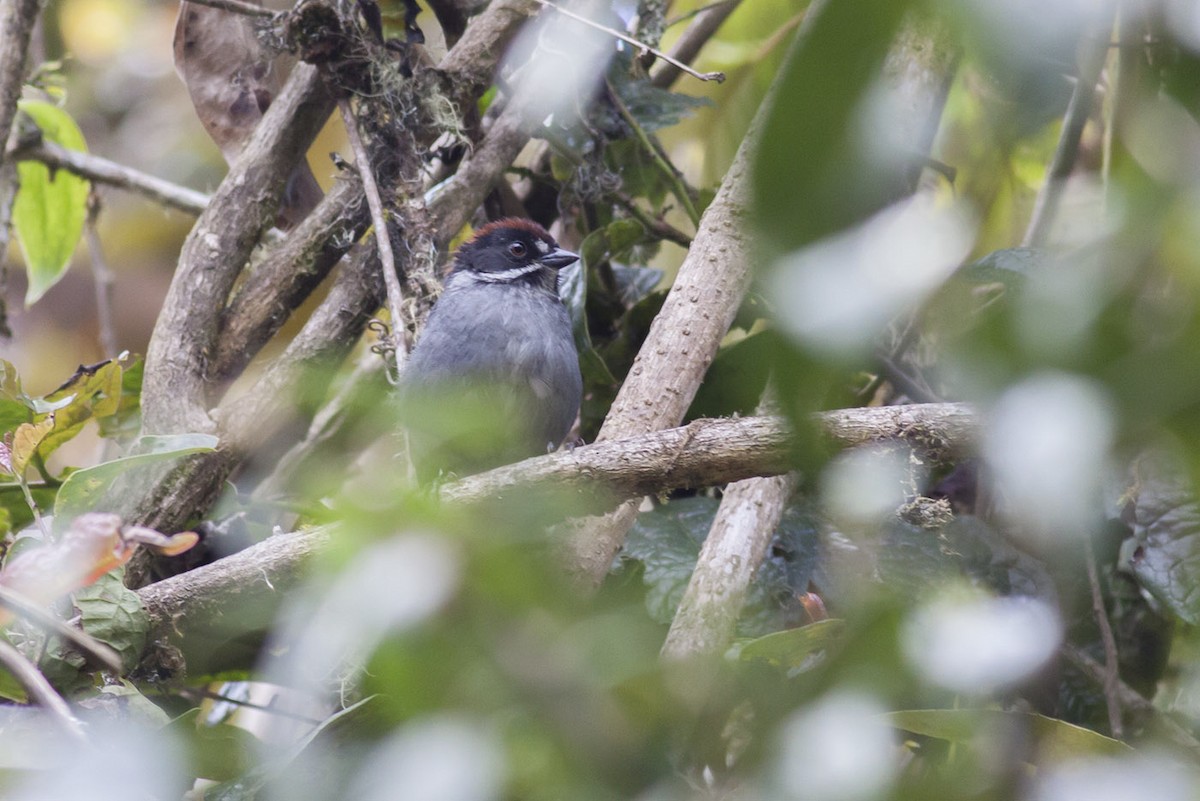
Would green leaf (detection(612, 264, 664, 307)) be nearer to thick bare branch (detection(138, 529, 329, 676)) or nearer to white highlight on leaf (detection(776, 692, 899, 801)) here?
thick bare branch (detection(138, 529, 329, 676))

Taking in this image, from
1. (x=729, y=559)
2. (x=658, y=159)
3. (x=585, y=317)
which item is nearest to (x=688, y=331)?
(x=729, y=559)

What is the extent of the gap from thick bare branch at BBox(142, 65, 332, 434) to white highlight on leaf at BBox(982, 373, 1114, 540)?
106 inches

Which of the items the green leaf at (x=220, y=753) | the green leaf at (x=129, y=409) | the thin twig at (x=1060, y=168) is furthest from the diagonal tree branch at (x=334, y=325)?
the thin twig at (x=1060, y=168)

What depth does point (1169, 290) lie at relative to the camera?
2.00 feet

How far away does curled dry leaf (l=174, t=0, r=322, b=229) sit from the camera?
3.43 metres

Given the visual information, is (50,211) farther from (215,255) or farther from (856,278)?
A: (856,278)

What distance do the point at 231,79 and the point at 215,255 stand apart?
676mm

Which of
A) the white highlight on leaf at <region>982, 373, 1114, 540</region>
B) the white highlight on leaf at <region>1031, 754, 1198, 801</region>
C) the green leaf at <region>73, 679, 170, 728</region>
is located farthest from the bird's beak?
the white highlight on leaf at <region>982, 373, 1114, 540</region>

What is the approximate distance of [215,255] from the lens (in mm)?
3158

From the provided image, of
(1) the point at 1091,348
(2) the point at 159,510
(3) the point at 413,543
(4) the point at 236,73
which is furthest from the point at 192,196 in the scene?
(1) the point at 1091,348

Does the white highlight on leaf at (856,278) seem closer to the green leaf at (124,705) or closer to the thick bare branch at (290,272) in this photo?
the green leaf at (124,705)

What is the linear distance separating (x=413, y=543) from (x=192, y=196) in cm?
379

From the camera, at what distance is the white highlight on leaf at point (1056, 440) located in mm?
565

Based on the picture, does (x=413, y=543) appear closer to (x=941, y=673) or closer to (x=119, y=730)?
(x=941, y=673)
